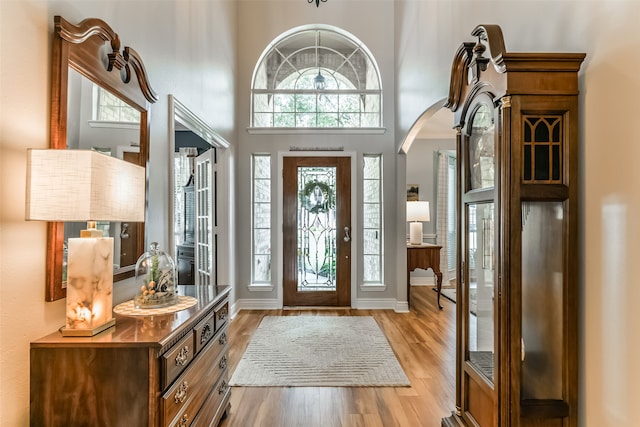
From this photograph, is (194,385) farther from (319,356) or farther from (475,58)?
(475,58)

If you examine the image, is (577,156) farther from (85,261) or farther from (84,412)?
(84,412)

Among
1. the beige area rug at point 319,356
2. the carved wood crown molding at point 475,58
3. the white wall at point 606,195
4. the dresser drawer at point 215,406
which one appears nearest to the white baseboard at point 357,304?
the beige area rug at point 319,356

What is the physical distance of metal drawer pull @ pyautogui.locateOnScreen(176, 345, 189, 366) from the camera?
1449mm

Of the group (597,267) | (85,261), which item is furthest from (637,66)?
(85,261)

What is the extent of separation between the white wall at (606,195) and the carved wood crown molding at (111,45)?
205 cm

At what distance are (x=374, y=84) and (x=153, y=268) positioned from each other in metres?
4.12

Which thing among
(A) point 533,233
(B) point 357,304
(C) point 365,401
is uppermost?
(A) point 533,233

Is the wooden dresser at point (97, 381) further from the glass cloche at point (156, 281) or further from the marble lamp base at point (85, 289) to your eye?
the glass cloche at point (156, 281)

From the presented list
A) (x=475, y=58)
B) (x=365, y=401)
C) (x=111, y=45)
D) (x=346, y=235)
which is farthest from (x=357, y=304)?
(x=111, y=45)

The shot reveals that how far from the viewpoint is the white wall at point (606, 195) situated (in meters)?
1.15

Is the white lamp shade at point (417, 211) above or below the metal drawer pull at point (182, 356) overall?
above

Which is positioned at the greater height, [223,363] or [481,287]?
[481,287]

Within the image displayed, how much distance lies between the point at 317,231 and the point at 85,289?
362cm

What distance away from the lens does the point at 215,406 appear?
6.52 feet
